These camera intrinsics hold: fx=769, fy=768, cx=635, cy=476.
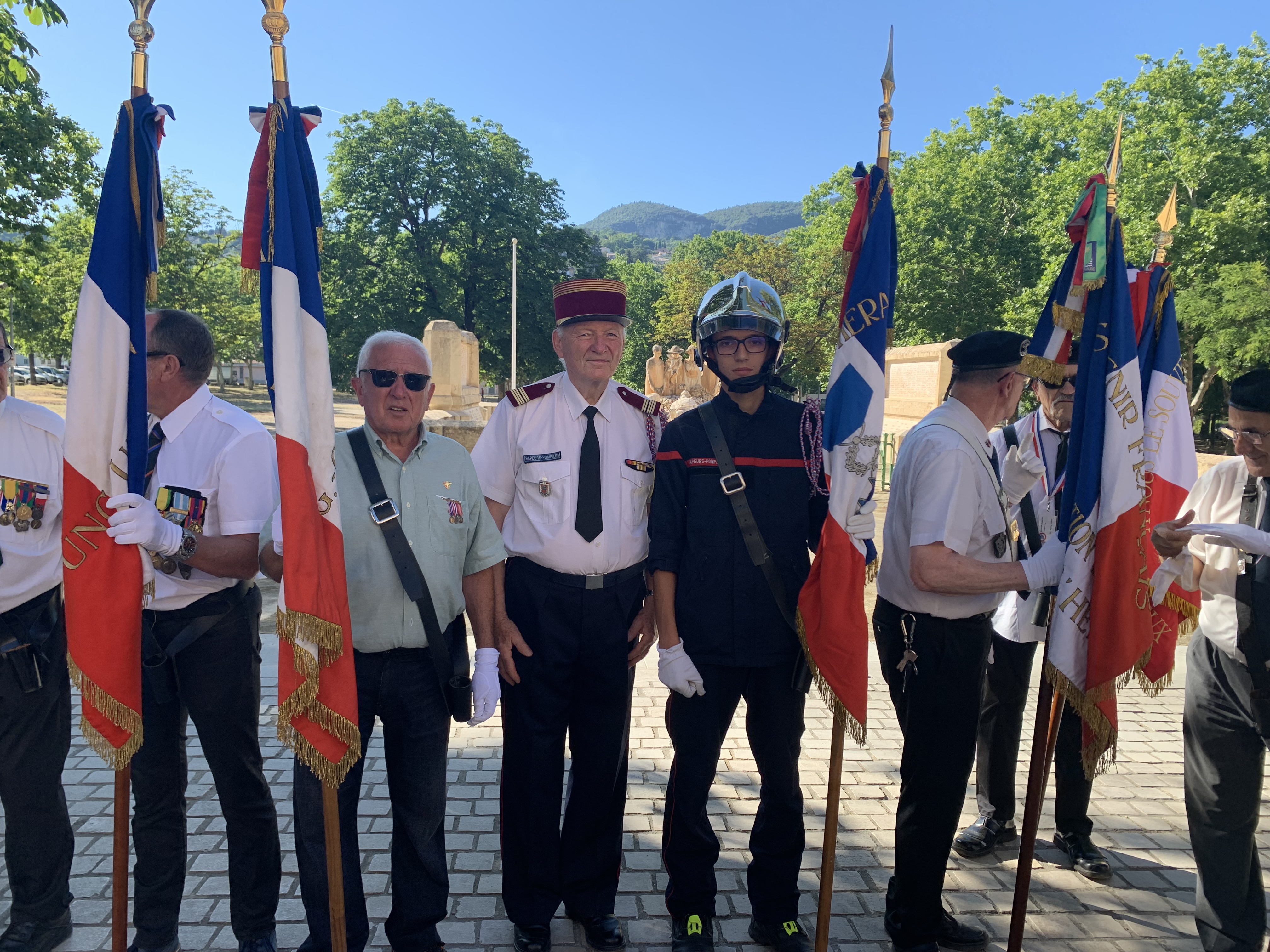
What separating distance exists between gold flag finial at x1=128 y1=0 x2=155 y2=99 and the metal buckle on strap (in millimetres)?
1541

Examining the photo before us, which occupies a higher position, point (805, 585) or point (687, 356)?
point (687, 356)

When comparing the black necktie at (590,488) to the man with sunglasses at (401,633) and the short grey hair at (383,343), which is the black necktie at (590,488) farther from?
the short grey hair at (383,343)

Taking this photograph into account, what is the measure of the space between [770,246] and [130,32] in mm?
43829

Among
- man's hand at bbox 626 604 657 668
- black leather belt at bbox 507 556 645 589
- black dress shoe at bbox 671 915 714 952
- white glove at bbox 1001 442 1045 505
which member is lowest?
black dress shoe at bbox 671 915 714 952

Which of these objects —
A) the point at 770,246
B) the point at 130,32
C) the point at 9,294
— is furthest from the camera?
the point at 770,246

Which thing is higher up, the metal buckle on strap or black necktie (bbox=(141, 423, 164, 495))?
black necktie (bbox=(141, 423, 164, 495))

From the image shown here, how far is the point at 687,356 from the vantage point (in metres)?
30.5

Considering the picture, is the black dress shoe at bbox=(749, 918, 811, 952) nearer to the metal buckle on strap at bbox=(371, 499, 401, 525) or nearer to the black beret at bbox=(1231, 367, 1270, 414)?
the metal buckle on strap at bbox=(371, 499, 401, 525)

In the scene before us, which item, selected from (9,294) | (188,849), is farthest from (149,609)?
(9,294)

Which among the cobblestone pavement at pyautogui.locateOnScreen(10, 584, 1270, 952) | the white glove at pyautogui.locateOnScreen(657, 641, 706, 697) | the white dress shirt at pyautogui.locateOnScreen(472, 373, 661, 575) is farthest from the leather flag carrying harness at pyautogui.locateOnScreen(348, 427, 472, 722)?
the cobblestone pavement at pyautogui.locateOnScreen(10, 584, 1270, 952)

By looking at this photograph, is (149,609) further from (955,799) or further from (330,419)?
(955,799)

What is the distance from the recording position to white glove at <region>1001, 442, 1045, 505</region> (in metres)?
3.55

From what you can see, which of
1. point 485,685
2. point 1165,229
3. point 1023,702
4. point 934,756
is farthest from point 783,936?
point 1165,229

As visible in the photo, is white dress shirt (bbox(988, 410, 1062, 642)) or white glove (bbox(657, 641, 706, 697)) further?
white dress shirt (bbox(988, 410, 1062, 642))
